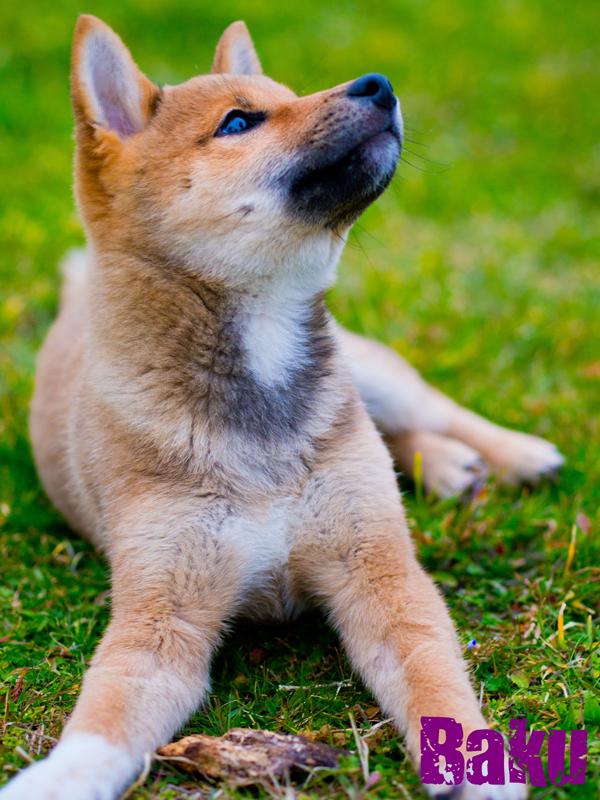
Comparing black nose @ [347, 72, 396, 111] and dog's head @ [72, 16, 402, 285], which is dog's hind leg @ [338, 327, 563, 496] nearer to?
dog's head @ [72, 16, 402, 285]

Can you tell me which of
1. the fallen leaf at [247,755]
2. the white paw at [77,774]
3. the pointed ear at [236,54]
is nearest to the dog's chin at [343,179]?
the pointed ear at [236,54]

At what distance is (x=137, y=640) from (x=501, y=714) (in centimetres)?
131

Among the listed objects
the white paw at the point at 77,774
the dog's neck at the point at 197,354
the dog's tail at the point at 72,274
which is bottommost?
the white paw at the point at 77,774

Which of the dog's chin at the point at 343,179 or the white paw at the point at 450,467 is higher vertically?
the dog's chin at the point at 343,179

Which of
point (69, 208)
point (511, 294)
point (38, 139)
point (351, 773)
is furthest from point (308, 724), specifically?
point (38, 139)

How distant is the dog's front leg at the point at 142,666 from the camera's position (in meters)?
3.11

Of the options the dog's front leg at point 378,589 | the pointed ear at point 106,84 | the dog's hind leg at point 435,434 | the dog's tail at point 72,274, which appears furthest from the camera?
the dog's tail at point 72,274

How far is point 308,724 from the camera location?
360 centimetres

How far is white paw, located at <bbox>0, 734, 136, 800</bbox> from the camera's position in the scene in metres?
3.04

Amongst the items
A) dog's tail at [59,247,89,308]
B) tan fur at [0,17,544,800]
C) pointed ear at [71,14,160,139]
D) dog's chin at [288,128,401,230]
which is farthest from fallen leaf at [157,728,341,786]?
dog's tail at [59,247,89,308]

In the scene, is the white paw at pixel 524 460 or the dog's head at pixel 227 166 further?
the white paw at pixel 524 460

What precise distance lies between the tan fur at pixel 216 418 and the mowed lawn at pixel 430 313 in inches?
12.6

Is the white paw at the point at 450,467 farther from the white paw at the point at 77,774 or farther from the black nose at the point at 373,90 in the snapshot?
the white paw at the point at 77,774

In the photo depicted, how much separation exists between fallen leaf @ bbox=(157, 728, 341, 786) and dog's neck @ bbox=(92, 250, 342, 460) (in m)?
1.10
